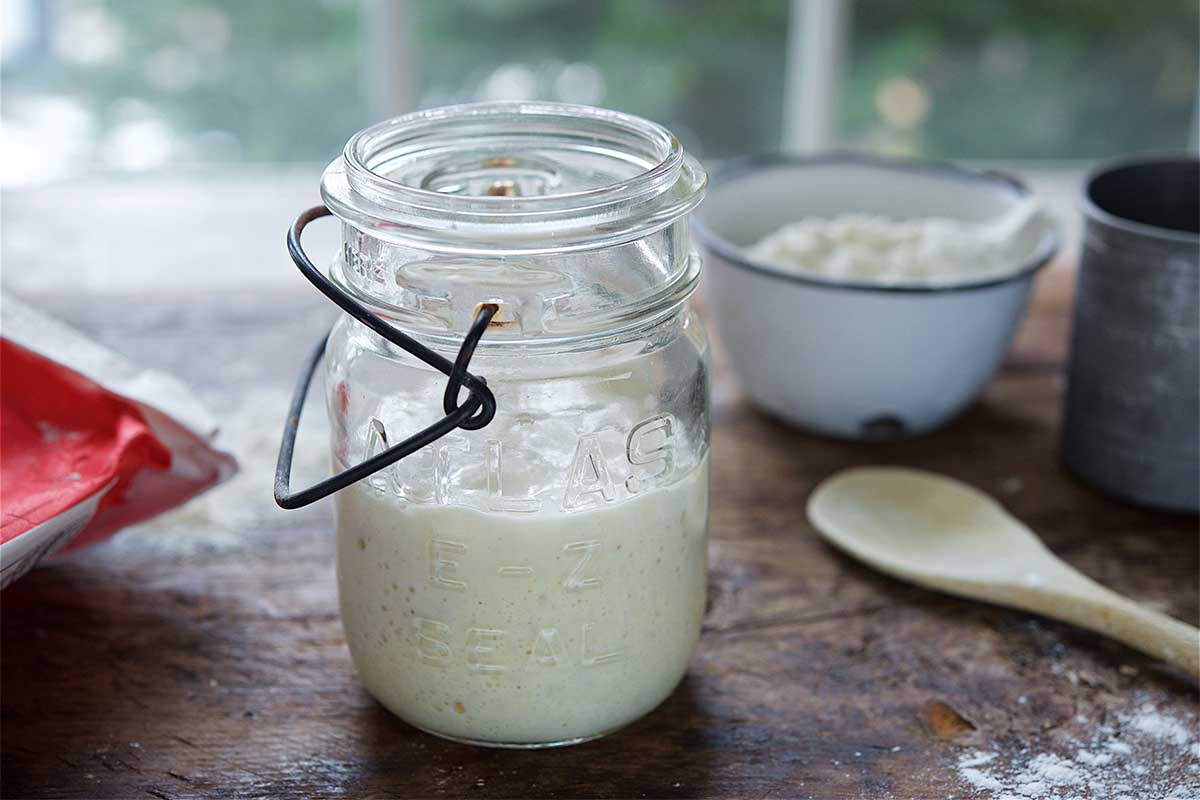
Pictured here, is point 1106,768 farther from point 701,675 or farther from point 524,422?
point 524,422

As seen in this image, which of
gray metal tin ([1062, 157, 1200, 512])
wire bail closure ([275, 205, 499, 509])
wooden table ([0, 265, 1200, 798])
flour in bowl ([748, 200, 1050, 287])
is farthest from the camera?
flour in bowl ([748, 200, 1050, 287])

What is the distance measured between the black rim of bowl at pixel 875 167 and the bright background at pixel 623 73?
75cm

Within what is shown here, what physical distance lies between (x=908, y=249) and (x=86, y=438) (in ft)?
2.04

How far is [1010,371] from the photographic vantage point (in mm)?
1115

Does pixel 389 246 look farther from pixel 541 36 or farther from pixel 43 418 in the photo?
pixel 541 36

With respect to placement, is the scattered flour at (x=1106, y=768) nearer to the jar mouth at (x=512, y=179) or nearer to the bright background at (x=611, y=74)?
the jar mouth at (x=512, y=179)

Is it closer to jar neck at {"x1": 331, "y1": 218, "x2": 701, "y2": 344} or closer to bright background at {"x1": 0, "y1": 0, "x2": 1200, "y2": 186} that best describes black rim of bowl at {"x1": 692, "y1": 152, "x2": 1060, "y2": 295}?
jar neck at {"x1": 331, "y1": 218, "x2": 701, "y2": 344}

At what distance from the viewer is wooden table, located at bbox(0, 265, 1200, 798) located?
66 cm

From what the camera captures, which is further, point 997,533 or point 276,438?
point 276,438

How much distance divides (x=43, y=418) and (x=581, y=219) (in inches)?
16.2

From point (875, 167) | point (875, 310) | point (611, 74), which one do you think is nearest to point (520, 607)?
point (875, 310)

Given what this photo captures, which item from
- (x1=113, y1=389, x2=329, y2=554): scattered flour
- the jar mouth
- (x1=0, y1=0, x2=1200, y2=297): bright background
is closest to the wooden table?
(x1=113, y1=389, x2=329, y2=554): scattered flour

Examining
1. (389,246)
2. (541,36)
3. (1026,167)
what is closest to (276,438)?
(389,246)

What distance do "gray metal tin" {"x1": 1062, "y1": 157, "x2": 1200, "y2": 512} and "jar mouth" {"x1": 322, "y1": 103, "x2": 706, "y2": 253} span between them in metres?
0.38
